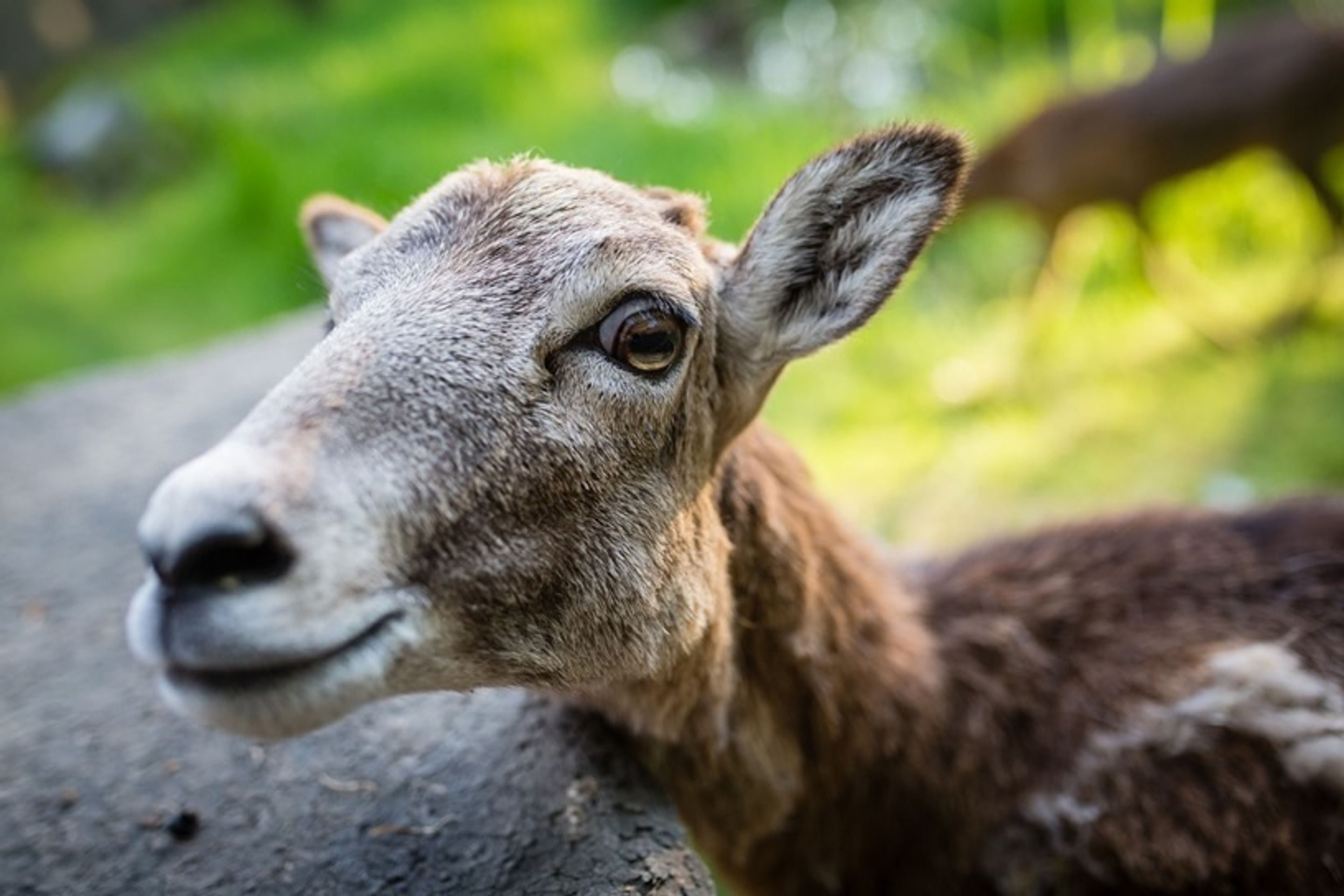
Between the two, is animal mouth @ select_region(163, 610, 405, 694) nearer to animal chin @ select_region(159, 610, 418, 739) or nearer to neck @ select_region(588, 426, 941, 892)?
animal chin @ select_region(159, 610, 418, 739)

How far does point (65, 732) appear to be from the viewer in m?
2.84

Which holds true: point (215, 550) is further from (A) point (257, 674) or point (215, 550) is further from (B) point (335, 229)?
(B) point (335, 229)

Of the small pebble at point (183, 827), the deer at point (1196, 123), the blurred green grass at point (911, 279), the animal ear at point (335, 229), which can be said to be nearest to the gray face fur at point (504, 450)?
the animal ear at point (335, 229)

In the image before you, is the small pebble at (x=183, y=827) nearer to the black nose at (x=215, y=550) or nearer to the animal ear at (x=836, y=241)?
the black nose at (x=215, y=550)

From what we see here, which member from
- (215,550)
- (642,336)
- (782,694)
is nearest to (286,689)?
(215,550)

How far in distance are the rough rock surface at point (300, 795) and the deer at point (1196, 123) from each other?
4904 mm

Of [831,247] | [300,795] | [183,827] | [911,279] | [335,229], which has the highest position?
[911,279]

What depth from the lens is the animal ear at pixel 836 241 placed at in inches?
94.8

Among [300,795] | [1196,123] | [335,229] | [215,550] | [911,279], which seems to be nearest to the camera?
[215,550]

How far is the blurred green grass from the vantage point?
5.95 metres

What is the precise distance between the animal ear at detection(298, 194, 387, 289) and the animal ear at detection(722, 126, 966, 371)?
104cm

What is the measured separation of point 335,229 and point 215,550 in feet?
4.86

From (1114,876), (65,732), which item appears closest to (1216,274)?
(1114,876)

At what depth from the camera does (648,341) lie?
2.20m
